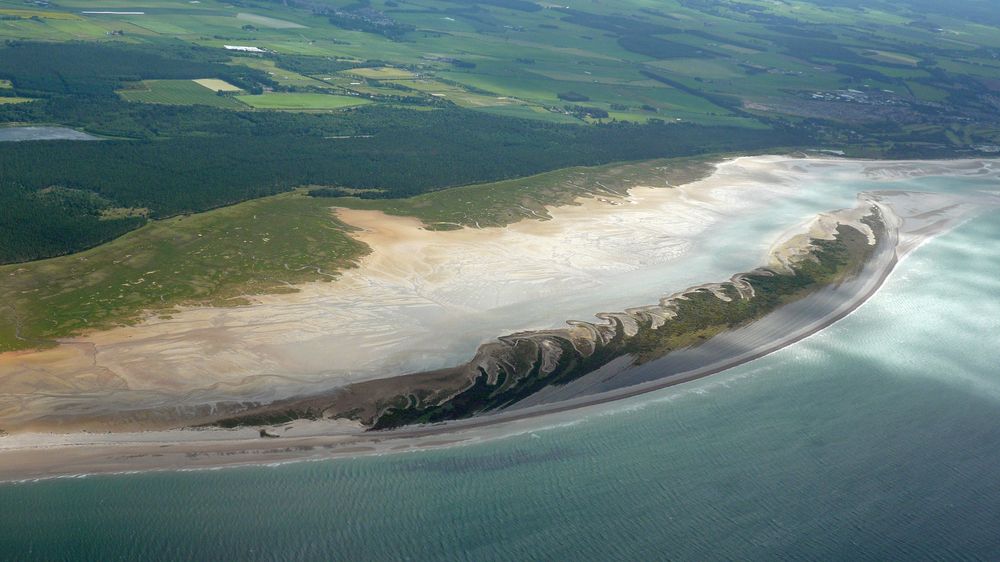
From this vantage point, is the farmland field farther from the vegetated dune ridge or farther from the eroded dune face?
the eroded dune face

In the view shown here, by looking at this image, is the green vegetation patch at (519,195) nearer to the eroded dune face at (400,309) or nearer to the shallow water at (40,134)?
the eroded dune face at (400,309)

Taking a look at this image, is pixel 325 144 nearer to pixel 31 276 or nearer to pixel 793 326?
pixel 31 276

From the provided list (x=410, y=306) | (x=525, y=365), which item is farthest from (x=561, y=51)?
(x=525, y=365)

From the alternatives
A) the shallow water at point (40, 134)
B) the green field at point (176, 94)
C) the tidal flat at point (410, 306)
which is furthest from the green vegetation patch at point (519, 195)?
the green field at point (176, 94)

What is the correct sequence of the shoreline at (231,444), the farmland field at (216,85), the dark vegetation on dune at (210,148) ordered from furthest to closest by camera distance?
the farmland field at (216,85)
the dark vegetation on dune at (210,148)
the shoreline at (231,444)

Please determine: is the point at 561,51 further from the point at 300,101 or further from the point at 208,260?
the point at 208,260

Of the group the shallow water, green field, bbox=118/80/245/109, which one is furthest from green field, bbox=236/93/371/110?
the shallow water

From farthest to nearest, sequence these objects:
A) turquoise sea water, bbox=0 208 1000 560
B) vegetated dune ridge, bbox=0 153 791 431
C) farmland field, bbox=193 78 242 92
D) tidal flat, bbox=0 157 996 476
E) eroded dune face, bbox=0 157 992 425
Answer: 1. farmland field, bbox=193 78 242 92
2. eroded dune face, bbox=0 157 992 425
3. tidal flat, bbox=0 157 996 476
4. vegetated dune ridge, bbox=0 153 791 431
5. turquoise sea water, bbox=0 208 1000 560
